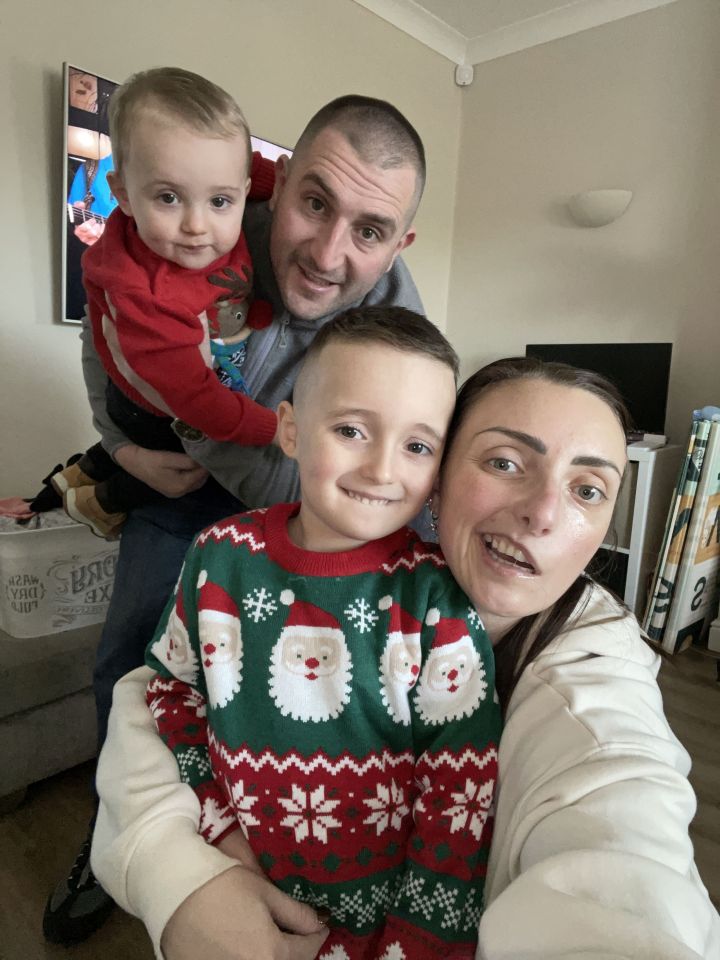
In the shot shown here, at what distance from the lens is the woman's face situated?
72 centimetres

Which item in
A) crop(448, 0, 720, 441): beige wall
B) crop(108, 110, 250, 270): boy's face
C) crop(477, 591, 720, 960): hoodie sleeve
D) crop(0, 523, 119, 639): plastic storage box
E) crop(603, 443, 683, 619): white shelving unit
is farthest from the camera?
crop(448, 0, 720, 441): beige wall

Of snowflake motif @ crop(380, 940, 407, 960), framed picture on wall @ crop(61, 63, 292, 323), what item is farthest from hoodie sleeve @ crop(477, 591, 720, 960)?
framed picture on wall @ crop(61, 63, 292, 323)

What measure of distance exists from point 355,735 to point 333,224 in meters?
0.83

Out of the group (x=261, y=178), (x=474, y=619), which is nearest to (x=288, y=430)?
(x=474, y=619)

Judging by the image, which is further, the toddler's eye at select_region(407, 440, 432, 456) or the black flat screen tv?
the black flat screen tv

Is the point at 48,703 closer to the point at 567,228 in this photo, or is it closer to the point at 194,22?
the point at 194,22

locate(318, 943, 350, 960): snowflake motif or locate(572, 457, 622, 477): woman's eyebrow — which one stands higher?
locate(572, 457, 622, 477): woman's eyebrow

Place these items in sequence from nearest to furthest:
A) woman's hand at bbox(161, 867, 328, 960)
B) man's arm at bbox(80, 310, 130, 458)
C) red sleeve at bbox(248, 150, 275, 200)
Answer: woman's hand at bbox(161, 867, 328, 960), red sleeve at bbox(248, 150, 275, 200), man's arm at bbox(80, 310, 130, 458)

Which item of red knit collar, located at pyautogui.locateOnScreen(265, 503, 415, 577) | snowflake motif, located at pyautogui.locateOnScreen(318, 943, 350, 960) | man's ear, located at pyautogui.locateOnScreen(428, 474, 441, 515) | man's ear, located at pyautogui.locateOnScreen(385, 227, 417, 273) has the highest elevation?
man's ear, located at pyautogui.locateOnScreen(385, 227, 417, 273)

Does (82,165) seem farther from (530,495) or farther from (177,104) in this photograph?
(530,495)

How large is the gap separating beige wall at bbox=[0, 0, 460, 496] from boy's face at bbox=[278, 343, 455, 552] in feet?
6.82

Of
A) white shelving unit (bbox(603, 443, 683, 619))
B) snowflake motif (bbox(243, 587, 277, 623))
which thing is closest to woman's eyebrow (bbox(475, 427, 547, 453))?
snowflake motif (bbox(243, 587, 277, 623))

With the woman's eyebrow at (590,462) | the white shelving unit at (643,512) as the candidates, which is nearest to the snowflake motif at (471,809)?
the woman's eyebrow at (590,462)

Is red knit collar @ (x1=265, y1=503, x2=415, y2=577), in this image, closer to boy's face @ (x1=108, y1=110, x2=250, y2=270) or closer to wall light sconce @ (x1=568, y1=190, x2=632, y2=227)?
boy's face @ (x1=108, y1=110, x2=250, y2=270)
